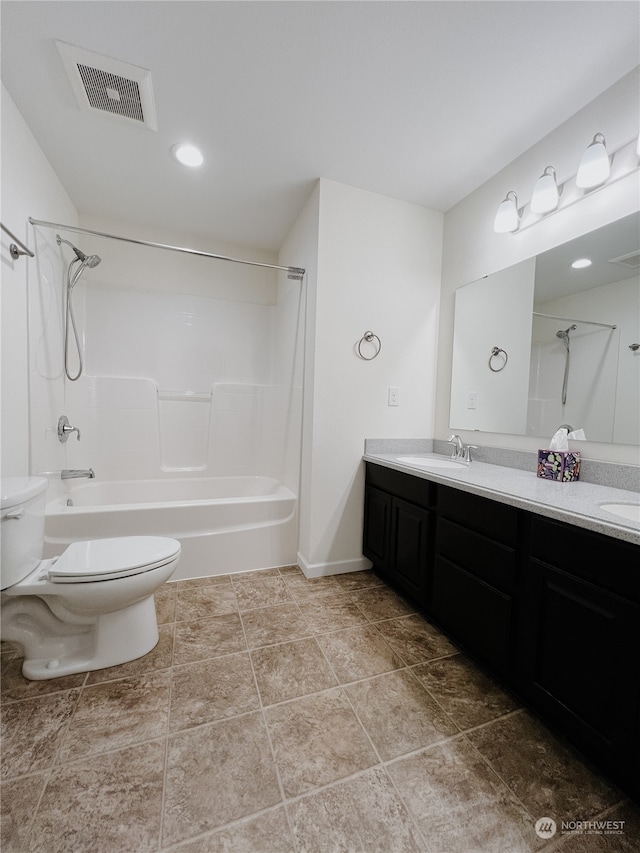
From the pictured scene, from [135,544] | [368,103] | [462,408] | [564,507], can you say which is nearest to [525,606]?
[564,507]

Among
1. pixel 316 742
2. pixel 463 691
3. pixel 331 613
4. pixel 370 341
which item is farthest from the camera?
pixel 370 341

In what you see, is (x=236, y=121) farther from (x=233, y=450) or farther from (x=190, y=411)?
(x=233, y=450)

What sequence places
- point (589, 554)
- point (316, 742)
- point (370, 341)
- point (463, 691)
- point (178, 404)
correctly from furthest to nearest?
point (178, 404), point (370, 341), point (463, 691), point (316, 742), point (589, 554)

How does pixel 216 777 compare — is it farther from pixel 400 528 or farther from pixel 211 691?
pixel 400 528

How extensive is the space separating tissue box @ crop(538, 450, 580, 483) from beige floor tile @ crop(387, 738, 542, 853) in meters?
1.07

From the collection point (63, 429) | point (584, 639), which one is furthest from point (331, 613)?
point (63, 429)

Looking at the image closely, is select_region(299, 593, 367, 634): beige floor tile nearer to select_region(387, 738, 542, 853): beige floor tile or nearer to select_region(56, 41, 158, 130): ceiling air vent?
select_region(387, 738, 542, 853): beige floor tile

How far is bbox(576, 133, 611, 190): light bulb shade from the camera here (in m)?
1.36

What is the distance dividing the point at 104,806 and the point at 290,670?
665 millimetres

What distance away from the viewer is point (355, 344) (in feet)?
7.03

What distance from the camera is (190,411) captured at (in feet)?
9.42

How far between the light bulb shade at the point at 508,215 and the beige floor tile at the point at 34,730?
278 cm

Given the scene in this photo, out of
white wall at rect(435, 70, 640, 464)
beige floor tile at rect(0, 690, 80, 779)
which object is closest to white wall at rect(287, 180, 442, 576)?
white wall at rect(435, 70, 640, 464)

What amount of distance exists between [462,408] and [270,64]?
1891 millimetres
